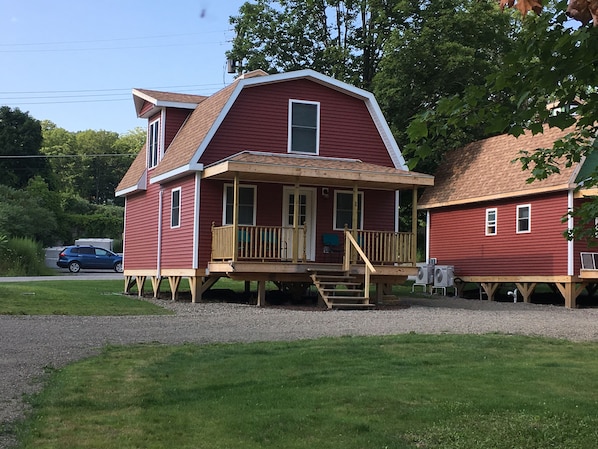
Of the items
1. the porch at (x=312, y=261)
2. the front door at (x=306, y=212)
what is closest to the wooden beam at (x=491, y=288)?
the porch at (x=312, y=261)

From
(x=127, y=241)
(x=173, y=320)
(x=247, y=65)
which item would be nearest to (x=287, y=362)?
(x=173, y=320)

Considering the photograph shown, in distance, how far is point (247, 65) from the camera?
108 ft

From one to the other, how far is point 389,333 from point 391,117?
17.5 meters

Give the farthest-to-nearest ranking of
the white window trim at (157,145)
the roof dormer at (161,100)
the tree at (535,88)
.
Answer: the white window trim at (157,145), the roof dormer at (161,100), the tree at (535,88)

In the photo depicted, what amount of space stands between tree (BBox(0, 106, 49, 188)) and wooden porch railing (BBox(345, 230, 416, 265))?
42228 millimetres

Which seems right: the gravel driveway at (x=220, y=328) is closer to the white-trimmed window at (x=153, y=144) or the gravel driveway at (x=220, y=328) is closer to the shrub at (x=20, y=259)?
the white-trimmed window at (x=153, y=144)

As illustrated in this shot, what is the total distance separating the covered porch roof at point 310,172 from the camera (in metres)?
17.5

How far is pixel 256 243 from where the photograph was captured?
18.0 metres

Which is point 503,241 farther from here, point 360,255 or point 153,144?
point 153,144

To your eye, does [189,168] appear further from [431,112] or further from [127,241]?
[431,112]

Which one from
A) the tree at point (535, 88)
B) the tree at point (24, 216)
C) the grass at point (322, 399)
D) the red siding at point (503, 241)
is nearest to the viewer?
the tree at point (535, 88)

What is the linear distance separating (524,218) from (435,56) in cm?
792

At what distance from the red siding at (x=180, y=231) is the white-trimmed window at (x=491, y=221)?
10.2 meters

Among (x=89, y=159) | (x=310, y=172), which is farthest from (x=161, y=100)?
(x=89, y=159)
